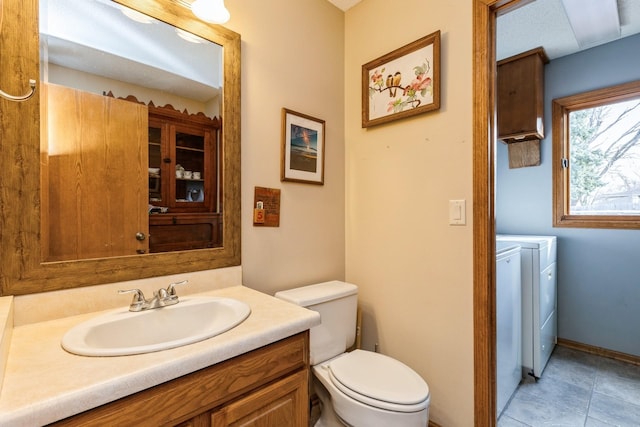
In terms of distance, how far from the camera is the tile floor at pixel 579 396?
5.45 feet

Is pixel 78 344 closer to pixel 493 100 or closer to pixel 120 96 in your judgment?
pixel 120 96

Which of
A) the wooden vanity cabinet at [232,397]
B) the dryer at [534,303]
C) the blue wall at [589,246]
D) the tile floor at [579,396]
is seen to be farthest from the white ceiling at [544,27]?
the tile floor at [579,396]

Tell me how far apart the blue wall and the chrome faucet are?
2420 mm

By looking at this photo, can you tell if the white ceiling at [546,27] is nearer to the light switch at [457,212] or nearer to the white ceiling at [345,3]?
the white ceiling at [345,3]

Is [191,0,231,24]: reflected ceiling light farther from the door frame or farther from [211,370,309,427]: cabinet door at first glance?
[211,370,309,427]: cabinet door

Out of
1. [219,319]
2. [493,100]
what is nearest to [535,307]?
[493,100]

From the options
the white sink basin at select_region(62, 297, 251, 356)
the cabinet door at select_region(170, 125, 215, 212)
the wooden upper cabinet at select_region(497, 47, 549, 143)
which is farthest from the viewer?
the wooden upper cabinet at select_region(497, 47, 549, 143)

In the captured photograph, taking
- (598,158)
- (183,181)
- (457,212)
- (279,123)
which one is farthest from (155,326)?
(598,158)

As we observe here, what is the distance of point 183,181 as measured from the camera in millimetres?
1281

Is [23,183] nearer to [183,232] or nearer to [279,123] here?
[183,232]

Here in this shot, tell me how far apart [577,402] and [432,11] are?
245 cm

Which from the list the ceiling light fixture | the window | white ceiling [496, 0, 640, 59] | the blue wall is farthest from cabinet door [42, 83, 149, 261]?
the window

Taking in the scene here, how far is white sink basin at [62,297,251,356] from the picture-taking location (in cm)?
76

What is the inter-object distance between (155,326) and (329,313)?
82cm
